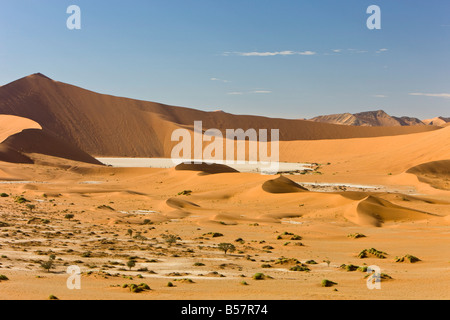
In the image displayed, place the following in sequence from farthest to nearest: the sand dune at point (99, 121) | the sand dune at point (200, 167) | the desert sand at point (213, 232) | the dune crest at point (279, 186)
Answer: the sand dune at point (99, 121), the sand dune at point (200, 167), the dune crest at point (279, 186), the desert sand at point (213, 232)

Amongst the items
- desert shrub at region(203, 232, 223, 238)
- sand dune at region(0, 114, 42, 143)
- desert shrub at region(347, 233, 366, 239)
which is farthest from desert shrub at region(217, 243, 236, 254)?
sand dune at region(0, 114, 42, 143)

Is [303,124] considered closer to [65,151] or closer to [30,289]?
[65,151]

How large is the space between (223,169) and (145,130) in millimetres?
62364

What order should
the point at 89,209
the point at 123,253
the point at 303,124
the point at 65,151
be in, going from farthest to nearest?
the point at 303,124, the point at 65,151, the point at 89,209, the point at 123,253

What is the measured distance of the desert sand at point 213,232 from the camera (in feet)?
42.0

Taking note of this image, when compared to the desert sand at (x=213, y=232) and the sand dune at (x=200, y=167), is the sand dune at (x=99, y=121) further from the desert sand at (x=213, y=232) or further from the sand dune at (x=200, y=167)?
the sand dune at (x=200, y=167)

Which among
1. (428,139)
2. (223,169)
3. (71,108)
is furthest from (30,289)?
(71,108)

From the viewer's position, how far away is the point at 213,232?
24953mm

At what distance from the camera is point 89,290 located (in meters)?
11.6

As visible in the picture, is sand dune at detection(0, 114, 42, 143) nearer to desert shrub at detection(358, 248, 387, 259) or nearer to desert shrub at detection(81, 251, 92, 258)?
desert shrub at detection(81, 251, 92, 258)

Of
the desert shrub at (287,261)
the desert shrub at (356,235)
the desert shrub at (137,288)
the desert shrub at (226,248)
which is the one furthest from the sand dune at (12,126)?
the desert shrub at (137,288)

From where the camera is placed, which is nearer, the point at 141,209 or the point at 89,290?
the point at 89,290

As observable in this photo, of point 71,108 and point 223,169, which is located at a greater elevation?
point 71,108

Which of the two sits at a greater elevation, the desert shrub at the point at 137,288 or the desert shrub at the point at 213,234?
the desert shrub at the point at 213,234
